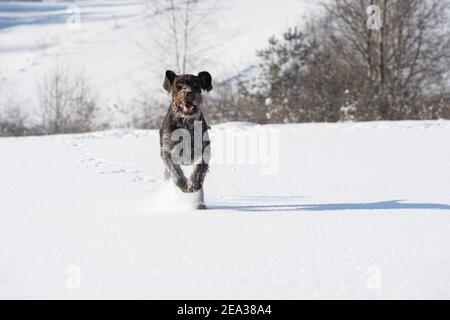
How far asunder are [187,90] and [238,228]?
1.40m

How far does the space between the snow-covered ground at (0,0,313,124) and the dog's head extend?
1225cm

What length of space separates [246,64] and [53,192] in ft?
54.6

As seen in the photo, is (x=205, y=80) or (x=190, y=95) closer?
(x=190, y=95)

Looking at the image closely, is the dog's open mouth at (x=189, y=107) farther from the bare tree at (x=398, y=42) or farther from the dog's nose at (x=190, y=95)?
the bare tree at (x=398, y=42)

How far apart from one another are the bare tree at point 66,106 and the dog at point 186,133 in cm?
1226

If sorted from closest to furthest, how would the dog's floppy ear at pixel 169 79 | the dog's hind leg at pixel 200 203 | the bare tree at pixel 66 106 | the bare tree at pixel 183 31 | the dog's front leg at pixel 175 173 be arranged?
the dog's hind leg at pixel 200 203, the dog's front leg at pixel 175 173, the dog's floppy ear at pixel 169 79, the bare tree at pixel 183 31, the bare tree at pixel 66 106

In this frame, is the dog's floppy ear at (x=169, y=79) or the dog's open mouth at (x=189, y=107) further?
the dog's floppy ear at (x=169, y=79)

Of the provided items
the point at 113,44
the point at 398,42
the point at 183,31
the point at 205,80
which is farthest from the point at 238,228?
the point at 113,44

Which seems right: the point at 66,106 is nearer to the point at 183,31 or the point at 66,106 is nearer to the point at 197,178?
the point at 183,31

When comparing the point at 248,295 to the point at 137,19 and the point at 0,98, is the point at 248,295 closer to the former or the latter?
the point at 0,98

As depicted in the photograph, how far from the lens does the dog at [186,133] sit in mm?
5242

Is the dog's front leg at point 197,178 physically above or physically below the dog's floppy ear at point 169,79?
below

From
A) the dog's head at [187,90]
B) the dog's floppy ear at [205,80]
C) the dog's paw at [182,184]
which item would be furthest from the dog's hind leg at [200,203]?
the dog's floppy ear at [205,80]

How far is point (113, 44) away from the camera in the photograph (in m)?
29.9
